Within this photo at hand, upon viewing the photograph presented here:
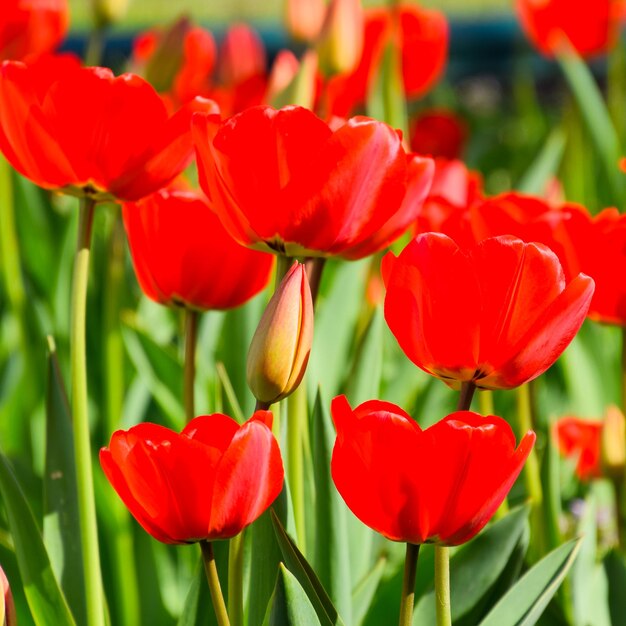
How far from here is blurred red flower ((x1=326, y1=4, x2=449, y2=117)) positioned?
1960mm

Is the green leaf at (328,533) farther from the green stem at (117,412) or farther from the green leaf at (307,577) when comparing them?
the green stem at (117,412)

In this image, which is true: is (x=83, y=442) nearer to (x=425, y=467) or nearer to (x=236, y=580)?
(x=236, y=580)

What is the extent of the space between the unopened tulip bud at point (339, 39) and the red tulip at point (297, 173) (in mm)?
696

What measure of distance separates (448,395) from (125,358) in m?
0.46

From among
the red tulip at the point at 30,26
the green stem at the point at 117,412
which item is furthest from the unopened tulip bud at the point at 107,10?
the green stem at the point at 117,412

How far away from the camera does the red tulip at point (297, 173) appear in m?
0.65

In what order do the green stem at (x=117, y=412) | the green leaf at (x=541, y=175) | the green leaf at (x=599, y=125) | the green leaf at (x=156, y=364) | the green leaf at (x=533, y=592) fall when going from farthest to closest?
the green leaf at (x=599, y=125)
the green leaf at (x=541, y=175)
the green leaf at (x=156, y=364)
the green stem at (x=117, y=412)
the green leaf at (x=533, y=592)

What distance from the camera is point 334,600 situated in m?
0.73

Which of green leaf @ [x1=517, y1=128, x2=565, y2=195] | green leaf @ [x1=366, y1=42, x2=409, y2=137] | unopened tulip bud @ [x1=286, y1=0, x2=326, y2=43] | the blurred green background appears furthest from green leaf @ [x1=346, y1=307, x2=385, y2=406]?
the blurred green background

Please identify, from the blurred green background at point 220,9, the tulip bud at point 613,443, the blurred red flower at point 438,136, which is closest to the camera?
Result: the tulip bud at point 613,443

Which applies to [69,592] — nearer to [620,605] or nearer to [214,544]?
[214,544]

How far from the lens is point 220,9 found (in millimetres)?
6371

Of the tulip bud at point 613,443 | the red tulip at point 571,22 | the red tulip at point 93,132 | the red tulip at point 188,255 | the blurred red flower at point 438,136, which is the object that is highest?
the red tulip at point 571,22

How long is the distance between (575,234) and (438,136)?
1.61 metres
